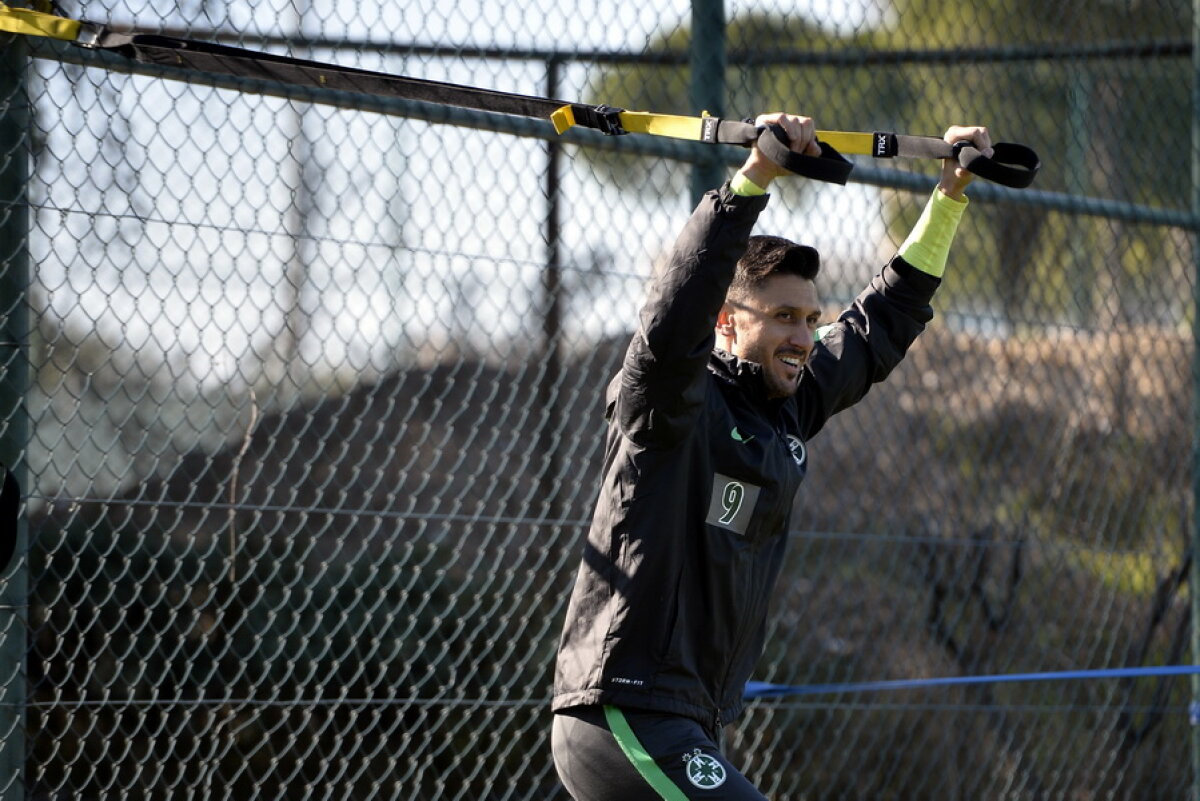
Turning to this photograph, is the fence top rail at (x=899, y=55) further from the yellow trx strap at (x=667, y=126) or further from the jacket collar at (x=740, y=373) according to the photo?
the jacket collar at (x=740, y=373)

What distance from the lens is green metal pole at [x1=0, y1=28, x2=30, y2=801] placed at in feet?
10.6

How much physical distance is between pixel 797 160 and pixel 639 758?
1182mm

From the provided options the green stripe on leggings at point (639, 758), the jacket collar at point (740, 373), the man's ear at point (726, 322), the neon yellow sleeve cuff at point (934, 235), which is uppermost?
the neon yellow sleeve cuff at point (934, 235)

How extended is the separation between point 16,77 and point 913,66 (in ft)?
12.2

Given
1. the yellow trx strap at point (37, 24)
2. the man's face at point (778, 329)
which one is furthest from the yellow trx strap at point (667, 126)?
the yellow trx strap at point (37, 24)

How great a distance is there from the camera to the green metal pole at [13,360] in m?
3.25

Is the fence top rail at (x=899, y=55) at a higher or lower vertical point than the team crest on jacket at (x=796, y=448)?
higher

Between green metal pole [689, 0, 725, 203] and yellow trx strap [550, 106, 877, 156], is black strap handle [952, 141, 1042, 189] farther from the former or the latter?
green metal pole [689, 0, 725, 203]

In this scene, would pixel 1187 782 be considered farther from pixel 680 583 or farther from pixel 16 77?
pixel 16 77

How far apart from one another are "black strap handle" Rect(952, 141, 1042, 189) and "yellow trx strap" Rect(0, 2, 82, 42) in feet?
6.38

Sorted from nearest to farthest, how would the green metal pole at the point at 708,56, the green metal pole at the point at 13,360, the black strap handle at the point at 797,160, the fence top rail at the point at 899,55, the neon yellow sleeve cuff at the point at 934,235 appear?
the black strap handle at the point at 797,160, the green metal pole at the point at 13,360, the neon yellow sleeve cuff at the point at 934,235, the green metal pole at the point at 708,56, the fence top rail at the point at 899,55

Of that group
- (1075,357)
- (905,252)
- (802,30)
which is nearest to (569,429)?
(802,30)

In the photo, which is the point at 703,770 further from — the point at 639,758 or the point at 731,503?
the point at 731,503

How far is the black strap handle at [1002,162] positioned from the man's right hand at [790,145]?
545 mm
